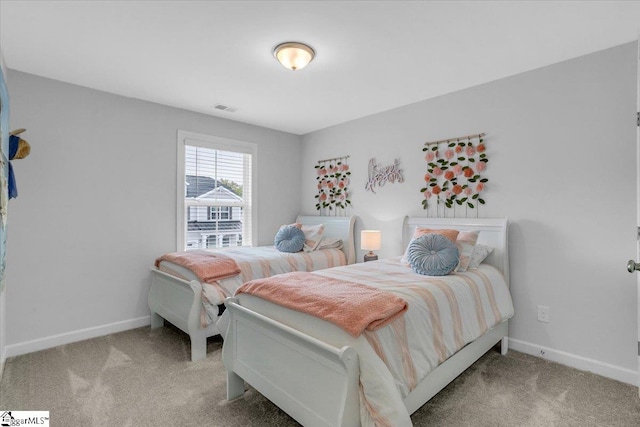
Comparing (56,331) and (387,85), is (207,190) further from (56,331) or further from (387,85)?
(387,85)

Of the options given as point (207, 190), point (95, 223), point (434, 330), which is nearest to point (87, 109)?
point (95, 223)

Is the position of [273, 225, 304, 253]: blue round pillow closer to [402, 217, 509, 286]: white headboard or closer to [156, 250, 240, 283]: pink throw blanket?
[156, 250, 240, 283]: pink throw blanket

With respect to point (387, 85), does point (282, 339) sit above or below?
below

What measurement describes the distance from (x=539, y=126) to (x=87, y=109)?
4.02 meters

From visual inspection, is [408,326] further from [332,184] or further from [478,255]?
[332,184]

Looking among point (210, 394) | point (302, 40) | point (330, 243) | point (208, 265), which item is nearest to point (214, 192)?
point (208, 265)

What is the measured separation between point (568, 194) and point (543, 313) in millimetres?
970

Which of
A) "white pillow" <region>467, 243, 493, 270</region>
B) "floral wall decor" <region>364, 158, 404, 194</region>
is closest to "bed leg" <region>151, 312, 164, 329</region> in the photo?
"floral wall decor" <region>364, 158, 404, 194</region>

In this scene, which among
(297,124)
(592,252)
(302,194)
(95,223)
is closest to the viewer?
(592,252)

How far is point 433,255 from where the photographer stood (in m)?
2.44

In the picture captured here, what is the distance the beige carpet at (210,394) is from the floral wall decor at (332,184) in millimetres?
2347

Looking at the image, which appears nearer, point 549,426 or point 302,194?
point 549,426

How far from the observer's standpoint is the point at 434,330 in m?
1.81

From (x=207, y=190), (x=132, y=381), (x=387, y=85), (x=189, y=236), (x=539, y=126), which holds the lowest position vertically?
(x=132, y=381)
